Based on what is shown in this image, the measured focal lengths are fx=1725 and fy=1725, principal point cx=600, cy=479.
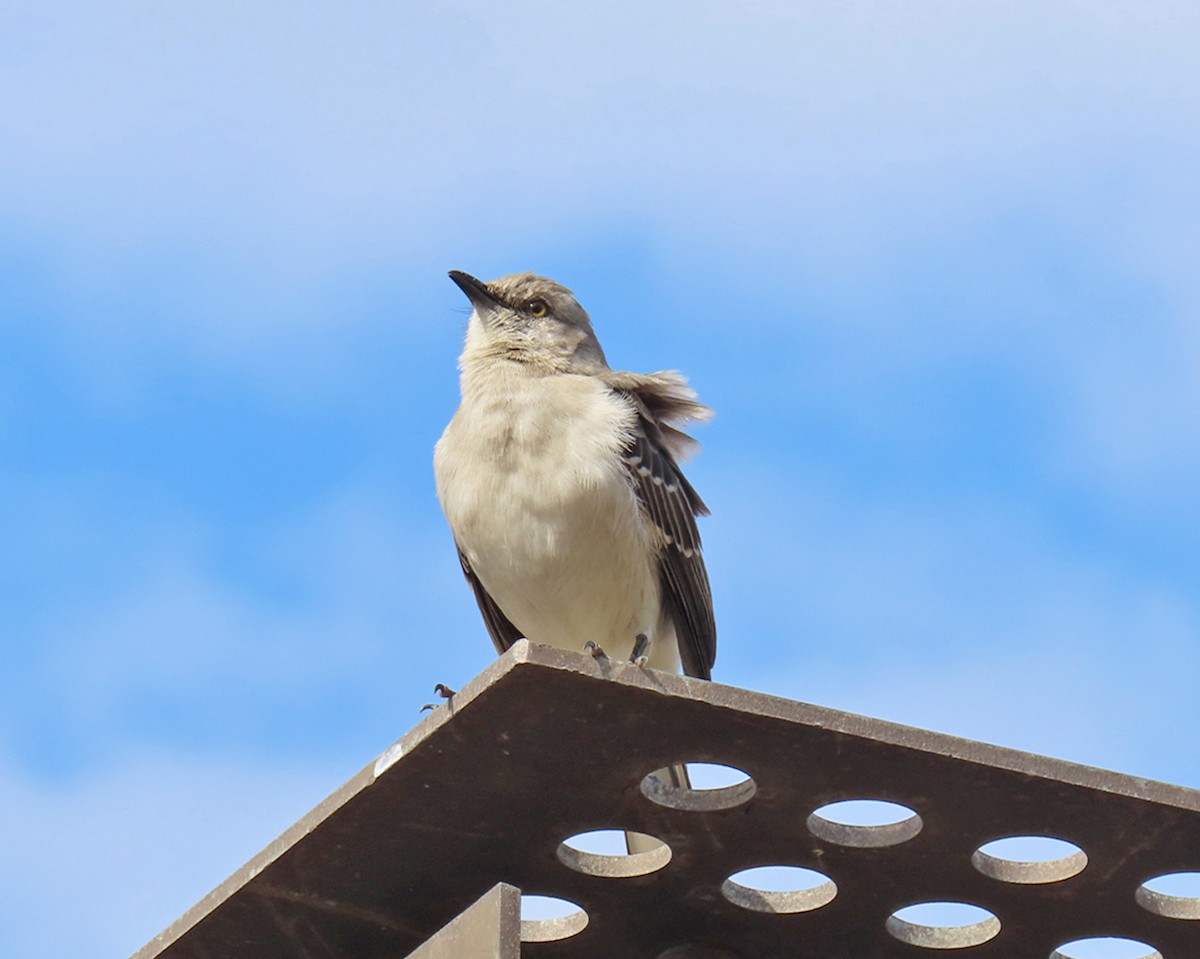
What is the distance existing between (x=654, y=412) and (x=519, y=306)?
3.14 ft

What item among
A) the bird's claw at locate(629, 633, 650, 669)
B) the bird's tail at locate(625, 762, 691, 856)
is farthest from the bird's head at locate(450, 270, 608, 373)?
the bird's tail at locate(625, 762, 691, 856)

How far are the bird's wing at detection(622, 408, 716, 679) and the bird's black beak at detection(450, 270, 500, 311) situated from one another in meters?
1.16

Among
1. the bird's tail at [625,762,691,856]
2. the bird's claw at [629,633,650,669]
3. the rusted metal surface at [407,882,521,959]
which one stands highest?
the bird's claw at [629,633,650,669]

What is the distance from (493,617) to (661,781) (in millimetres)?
3905

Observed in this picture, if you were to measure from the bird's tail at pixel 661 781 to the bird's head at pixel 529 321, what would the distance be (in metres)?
2.90

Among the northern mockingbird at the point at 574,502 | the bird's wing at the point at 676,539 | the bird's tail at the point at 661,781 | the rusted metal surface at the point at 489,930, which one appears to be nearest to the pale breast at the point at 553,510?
the northern mockingbird at the point at 574,502

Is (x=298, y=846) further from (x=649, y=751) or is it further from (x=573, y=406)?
(x=573, y=406)

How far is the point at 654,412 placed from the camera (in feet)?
28.7

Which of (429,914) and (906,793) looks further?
(429,914)

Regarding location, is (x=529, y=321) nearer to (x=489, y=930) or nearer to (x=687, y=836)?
(x=687, y=836)

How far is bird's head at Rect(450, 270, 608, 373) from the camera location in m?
8.76

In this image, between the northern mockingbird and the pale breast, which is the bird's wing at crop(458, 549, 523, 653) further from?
the pale breast

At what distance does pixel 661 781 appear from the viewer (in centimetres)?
491

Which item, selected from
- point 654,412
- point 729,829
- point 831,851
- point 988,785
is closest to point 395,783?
point 729,829
